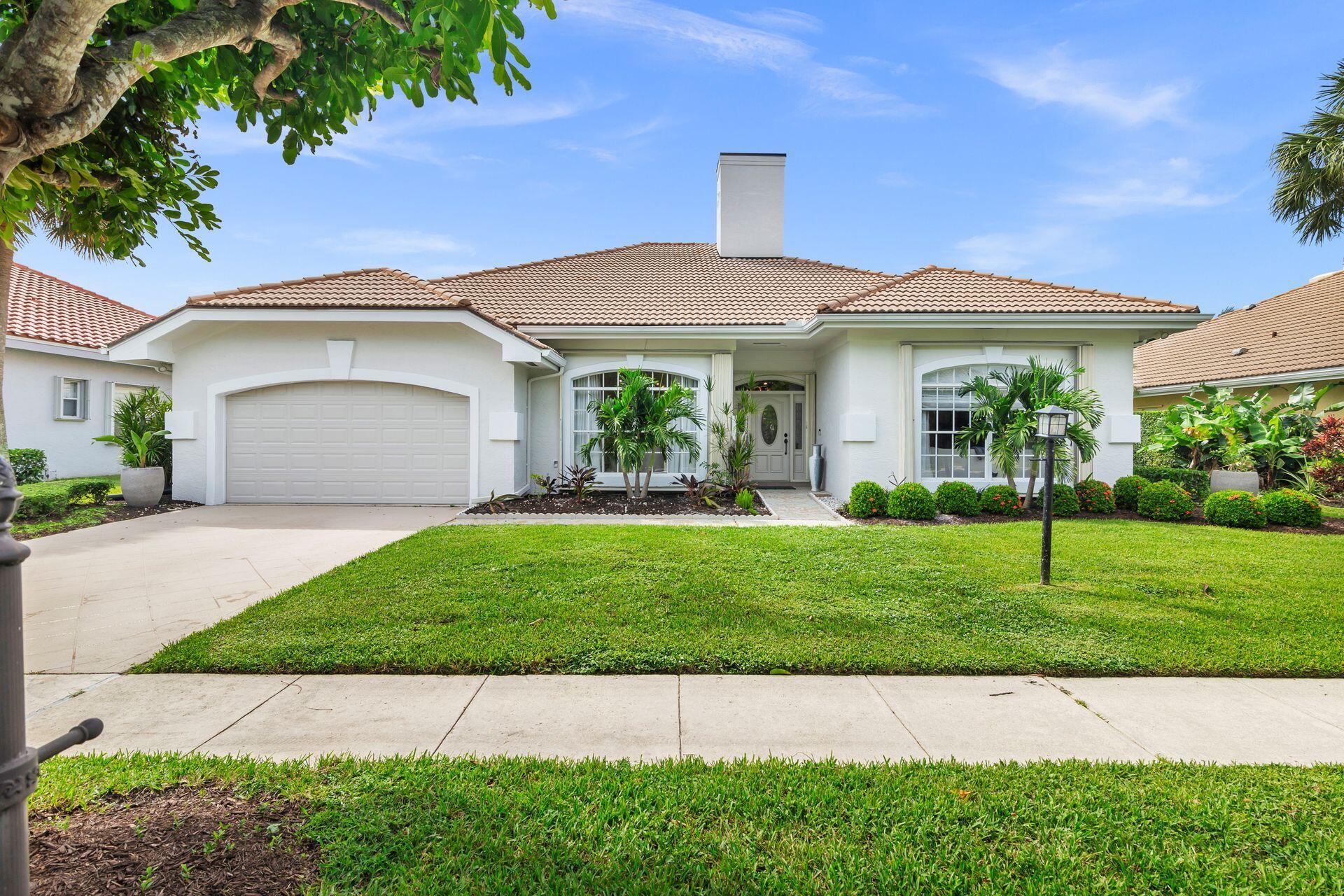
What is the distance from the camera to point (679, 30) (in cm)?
880

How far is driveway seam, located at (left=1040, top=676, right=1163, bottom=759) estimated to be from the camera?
3.16 metres

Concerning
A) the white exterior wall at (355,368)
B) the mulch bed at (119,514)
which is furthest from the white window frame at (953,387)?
the mulch bed at (119,514)

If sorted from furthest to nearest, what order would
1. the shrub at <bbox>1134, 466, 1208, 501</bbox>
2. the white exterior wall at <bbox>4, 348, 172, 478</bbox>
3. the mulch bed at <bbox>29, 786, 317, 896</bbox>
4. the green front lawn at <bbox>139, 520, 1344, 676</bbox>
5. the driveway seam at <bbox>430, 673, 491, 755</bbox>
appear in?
1. the white exterior wall at <bbox>4, 348, 172, 478</bbox>
2. the shrub at <bbox>1134, 466, 1208, 501</bbox>
3. the green front lawn at <bbox>139, 520, 1344, 676</bbox>
4. the driveway seam at <bbox>430, 673, 491, 755</bbox>
5. the mulch bed at <bbox>29, 786, 317, 896</bbox>

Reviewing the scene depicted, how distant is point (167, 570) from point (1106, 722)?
27.9 feet

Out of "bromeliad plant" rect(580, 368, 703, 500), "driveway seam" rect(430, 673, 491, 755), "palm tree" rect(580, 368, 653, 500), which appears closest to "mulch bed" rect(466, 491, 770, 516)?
"bromeliad plant" rect(580, 368, 703, 500)

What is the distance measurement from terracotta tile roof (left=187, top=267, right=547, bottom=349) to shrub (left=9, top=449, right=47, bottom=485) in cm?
541

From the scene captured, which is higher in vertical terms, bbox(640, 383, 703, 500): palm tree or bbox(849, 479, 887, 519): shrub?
bbox(640, 383, 703, 500): palm tree

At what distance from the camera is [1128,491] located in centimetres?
1086

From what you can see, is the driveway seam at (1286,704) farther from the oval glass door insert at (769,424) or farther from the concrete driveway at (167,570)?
the oval glass door insert at (769,424)

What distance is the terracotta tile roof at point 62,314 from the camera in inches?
578

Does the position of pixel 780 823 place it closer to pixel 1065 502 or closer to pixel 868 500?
pixel 868 500

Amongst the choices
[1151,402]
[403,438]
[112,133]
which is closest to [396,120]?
[112,133]

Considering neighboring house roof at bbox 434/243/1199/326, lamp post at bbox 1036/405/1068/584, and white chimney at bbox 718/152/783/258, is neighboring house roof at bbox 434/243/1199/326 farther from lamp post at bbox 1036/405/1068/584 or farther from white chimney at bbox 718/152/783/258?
lamp post at bbox 1036/405/1068/584

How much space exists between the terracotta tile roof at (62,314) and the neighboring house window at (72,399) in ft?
3.51
